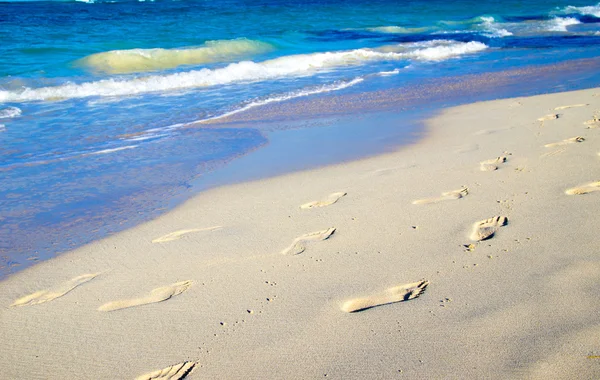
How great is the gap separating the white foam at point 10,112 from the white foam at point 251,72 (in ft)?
3.62

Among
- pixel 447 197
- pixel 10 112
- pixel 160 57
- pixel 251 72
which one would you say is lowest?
pixel 447 197

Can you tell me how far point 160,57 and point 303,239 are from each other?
12665mm

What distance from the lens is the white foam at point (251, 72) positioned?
1015cm

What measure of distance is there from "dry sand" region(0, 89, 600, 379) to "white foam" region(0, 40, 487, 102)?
6965 mm

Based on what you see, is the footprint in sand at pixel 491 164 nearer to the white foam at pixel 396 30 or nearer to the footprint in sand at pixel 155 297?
the footprint in sand at pixel 155 297

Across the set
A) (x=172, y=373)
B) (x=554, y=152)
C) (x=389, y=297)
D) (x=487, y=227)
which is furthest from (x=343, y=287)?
(x=554, y=152)

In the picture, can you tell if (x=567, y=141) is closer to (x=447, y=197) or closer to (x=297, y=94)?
(x=447, y=197)

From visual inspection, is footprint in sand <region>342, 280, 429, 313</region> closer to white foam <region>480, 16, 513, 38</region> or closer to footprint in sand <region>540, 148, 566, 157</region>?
footprint in sand <region>540, 148, 566, 157</region>

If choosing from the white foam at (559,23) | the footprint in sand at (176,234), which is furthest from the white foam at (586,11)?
the footprint in sand at (176,234)

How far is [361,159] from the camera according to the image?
5086 millimetres

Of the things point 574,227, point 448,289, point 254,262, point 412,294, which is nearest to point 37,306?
point 254,262

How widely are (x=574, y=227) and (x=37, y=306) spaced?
315cm

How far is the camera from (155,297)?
109 inches

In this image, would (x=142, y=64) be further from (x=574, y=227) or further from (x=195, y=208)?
(x=574, y=227)
